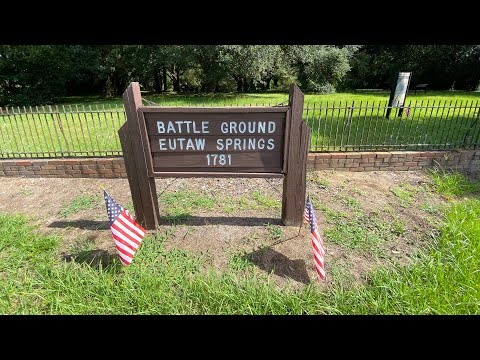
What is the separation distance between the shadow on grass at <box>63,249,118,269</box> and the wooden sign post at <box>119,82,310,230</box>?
3.07ft

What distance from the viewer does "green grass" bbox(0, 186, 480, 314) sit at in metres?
2.60

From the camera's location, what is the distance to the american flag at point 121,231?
2879 millimetres

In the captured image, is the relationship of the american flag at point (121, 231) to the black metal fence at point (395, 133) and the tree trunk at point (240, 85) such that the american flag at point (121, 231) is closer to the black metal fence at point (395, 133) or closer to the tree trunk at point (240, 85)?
the black metal fence at point (395, 133)

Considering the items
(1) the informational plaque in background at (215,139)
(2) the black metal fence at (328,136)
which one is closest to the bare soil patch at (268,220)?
(2) the black metal fence at (328,136)

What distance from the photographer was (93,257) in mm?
3363

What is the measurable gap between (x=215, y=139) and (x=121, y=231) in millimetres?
1529

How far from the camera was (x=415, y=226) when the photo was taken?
3.90 m

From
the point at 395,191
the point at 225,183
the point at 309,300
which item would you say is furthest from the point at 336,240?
the point at 225,183

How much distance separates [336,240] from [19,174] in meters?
6.49

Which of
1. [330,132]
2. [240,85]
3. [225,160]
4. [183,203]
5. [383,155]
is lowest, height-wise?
[240,85]

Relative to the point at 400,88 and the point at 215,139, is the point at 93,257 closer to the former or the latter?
the point at 215,139

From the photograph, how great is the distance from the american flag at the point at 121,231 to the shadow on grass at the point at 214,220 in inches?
42.8

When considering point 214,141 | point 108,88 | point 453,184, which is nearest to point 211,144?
point 214,141

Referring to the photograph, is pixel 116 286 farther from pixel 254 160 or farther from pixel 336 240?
pixel 336 240
